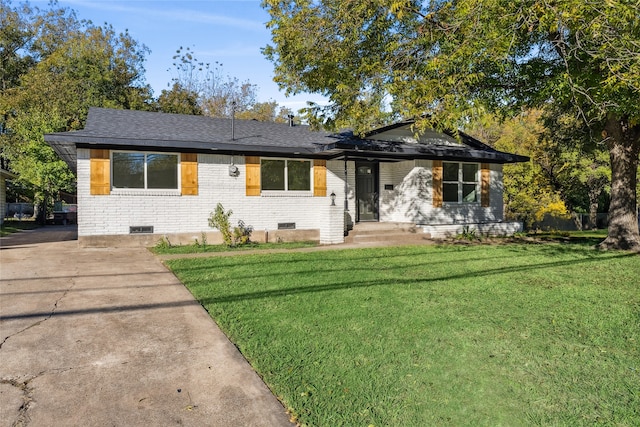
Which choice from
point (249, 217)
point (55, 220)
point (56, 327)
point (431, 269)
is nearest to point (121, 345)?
point (56, 327)

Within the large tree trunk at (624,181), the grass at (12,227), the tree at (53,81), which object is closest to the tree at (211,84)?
the tree at (53,81)

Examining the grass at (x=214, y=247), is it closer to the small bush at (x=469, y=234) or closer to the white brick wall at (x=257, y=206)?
the white brick wall at (x=257, y=206)

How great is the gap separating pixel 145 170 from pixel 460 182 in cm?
1060

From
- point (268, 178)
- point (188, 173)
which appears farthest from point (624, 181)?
point (188, 173)

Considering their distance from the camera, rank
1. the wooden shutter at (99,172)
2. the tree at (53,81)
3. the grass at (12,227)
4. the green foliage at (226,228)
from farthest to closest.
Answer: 1. the tree at (53,81)
2. the grass at (12,227)
3. the green foliage at (226,228)
4. the wooden shutter at (99,172)

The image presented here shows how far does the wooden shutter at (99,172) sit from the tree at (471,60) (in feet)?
16.7

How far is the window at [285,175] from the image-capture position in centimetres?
1325

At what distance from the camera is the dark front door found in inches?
583

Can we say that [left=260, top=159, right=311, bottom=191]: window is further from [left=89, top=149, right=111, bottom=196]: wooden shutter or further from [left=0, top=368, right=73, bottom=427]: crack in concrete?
[left=0, top=368, right=73, bottom=427]: crack in concrete

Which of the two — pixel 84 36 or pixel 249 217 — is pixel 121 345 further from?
pixel 84 36

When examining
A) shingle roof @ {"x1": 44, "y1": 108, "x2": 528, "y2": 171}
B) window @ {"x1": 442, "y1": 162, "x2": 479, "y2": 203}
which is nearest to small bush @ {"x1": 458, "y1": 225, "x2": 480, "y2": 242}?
window @ {"x1": 442, "y1": 162, "x2": 479, "y2": 203}

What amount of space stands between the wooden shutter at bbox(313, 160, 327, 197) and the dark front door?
1.40 meters

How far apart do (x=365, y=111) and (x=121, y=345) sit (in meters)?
7.31

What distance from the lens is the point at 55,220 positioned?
24.7 metres
